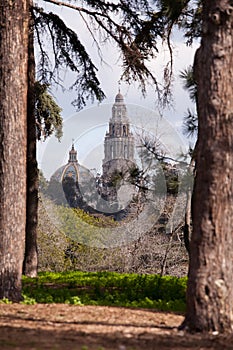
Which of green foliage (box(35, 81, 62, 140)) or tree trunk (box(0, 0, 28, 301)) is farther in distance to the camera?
green foliage (box(35, 81, 62, 140))

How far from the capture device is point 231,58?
5.39 meters

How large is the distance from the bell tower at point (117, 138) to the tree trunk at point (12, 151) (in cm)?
1313

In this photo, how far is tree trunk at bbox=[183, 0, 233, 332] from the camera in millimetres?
5137

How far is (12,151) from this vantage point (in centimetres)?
750

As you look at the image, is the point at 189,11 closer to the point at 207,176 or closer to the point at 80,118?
the point at 207,176

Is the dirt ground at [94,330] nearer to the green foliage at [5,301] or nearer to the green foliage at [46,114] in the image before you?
the green foliage at [5,301]

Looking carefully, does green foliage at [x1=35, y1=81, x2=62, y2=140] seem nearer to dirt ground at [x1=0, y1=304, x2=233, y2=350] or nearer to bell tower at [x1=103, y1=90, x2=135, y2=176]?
bell tower at [x1=103, y1=90, x2=135, y2=176]

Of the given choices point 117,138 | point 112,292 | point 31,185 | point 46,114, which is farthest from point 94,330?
point 117,138

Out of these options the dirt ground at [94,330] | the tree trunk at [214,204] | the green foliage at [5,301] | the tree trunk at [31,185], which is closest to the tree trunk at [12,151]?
the green foliage at [5,301]

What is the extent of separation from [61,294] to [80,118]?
40.5ft

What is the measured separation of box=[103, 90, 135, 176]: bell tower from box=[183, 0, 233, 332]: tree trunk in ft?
50.5

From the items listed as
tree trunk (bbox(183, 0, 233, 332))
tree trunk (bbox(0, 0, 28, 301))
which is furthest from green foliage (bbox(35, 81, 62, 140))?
tree trunk (bbox(183, 0, 233, 332))

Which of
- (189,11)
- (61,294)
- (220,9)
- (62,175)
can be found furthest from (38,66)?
(62,175)

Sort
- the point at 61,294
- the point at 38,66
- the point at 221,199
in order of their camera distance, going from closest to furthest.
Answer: the point at 221,199
the point at 61,294
the point at 38,66
